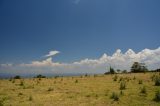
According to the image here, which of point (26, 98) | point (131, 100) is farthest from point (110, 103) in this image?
point (26, 98)

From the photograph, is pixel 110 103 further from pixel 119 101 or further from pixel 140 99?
pixel 140 99

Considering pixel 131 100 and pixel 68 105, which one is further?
pixel 131 100

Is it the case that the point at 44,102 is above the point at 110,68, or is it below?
below

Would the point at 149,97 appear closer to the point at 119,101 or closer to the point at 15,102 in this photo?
the point at 119,101

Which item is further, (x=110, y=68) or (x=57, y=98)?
(x=110, y=68)

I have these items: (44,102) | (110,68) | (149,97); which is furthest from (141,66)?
(44,102)

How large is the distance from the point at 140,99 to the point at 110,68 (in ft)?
113

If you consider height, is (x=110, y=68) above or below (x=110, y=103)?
above

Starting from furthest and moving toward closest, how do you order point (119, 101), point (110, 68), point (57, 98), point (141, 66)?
point (141, 66), point (110, 68), point (57, 98), point (119, 101)

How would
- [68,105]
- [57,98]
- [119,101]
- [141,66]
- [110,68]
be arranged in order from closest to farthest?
[68,105] < [119,101] < [57,98] < [110,68] < [141,66]

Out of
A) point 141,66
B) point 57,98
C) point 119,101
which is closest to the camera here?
point 119,101

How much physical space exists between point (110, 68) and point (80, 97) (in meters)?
34.1

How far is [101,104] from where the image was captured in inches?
528

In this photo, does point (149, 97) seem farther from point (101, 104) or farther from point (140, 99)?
point (101, 104)
